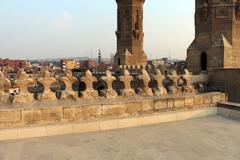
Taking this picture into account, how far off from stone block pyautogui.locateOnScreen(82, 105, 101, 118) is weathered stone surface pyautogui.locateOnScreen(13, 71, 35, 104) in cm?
104

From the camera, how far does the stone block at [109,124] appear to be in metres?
5.16

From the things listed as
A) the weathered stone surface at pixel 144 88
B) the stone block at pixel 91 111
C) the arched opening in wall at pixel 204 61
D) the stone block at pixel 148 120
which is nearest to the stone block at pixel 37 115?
the stone block at pixel 91 111

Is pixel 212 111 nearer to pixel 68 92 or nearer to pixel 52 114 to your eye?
pixel 68 92

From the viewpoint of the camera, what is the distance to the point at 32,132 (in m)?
4.64

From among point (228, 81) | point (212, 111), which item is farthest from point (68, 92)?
point (228, 81)

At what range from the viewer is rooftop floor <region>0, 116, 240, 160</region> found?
3.63m

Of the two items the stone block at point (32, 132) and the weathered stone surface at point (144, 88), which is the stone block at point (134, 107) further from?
the stone block at point (32, 132)

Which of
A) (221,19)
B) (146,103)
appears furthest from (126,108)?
(221,19)

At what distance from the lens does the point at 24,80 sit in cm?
524

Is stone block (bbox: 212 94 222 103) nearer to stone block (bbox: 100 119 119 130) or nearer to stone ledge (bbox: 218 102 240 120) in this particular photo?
stone ledge (bbox: 218 102 240 120)

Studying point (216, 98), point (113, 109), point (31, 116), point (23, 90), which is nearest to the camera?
point (31, 116)

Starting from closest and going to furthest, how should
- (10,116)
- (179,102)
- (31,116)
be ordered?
1. (10,116)
2. (31,116)
3. (179,102)

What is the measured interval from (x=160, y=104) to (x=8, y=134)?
3100 mm

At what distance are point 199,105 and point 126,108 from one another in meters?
1.98
